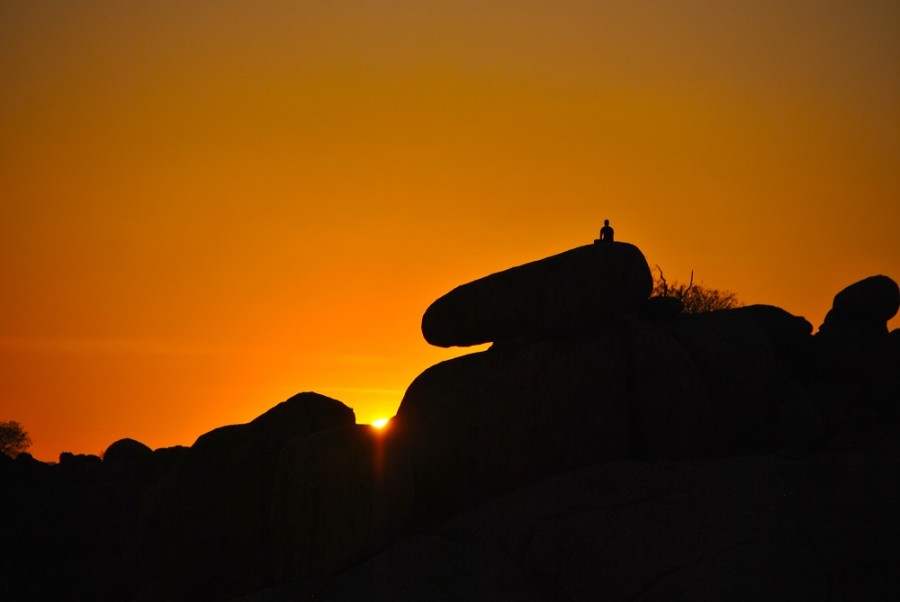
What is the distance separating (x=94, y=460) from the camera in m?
43.3

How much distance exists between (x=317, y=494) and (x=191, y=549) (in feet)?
12.1

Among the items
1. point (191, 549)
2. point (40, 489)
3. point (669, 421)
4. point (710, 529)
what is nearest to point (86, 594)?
point (40, 489)

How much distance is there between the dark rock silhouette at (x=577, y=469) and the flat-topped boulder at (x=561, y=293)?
40 mm

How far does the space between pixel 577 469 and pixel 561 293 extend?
3.34 m

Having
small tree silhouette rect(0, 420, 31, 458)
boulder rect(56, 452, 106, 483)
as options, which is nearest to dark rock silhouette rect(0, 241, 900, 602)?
boulder rect(56, 452, 106, 483)

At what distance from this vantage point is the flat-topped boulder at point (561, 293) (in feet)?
63.1

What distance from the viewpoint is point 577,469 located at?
17.7 metres

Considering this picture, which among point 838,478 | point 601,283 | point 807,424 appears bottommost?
point 838,478

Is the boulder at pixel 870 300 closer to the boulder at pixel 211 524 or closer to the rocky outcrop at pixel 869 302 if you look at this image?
the rocky outcrop at pixel 869 302

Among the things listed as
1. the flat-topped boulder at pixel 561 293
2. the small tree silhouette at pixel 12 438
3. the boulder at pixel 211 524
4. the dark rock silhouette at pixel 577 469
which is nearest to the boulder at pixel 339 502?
the dark rock silhouette at pixel 577 469

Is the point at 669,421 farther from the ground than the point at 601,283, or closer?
closer

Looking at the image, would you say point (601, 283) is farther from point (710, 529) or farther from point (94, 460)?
point (94, 460)

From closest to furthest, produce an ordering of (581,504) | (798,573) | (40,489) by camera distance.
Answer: (798,573) < (581,504) < (40,489)

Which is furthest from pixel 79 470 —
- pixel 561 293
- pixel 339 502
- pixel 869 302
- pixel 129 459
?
pixel 869 302
